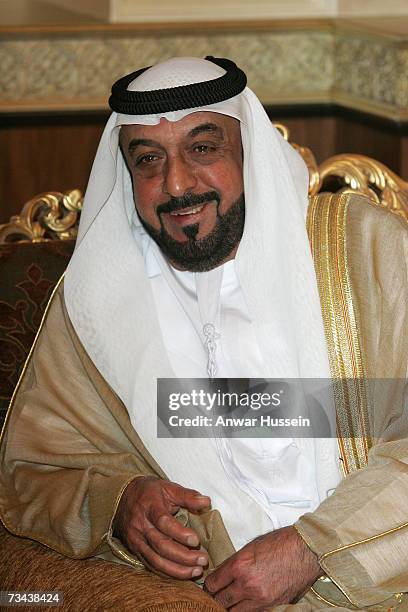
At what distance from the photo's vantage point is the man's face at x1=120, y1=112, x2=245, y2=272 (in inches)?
104

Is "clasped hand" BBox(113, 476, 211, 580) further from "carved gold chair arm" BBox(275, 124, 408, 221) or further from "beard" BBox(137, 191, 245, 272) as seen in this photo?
"carved gold chair arm" BBox(275, 124, 408, 221)

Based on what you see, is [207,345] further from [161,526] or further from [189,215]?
[161,526]

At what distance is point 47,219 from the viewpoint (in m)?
3.05

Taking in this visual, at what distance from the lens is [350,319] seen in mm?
2559

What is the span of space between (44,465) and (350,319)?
741 mm

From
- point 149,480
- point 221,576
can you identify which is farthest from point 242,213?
point 221,576

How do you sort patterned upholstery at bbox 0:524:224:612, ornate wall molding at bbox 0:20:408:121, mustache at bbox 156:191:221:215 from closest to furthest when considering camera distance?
patterned upholstery at bbox 0:524:224:612, mustache at bbox 156:191:221:215, ornate wall molding at bbox 0:20:408:121

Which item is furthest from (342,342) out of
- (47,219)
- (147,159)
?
(47,219)

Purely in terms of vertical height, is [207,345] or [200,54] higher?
[200,54]

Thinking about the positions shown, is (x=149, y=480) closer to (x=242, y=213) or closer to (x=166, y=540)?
(x=166, y=540)

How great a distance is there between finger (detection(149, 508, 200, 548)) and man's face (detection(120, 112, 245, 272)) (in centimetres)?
61

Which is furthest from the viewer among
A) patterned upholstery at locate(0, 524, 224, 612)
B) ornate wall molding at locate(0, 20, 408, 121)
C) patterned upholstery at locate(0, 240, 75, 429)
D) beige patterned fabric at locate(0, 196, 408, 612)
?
ornate wall molding at locate(0, 20, 408, 121)

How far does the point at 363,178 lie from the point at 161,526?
1158 millimetres

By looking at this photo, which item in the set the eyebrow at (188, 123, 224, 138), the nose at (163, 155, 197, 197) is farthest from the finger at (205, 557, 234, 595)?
the eyebrow at (188, 123, 224, 138)
